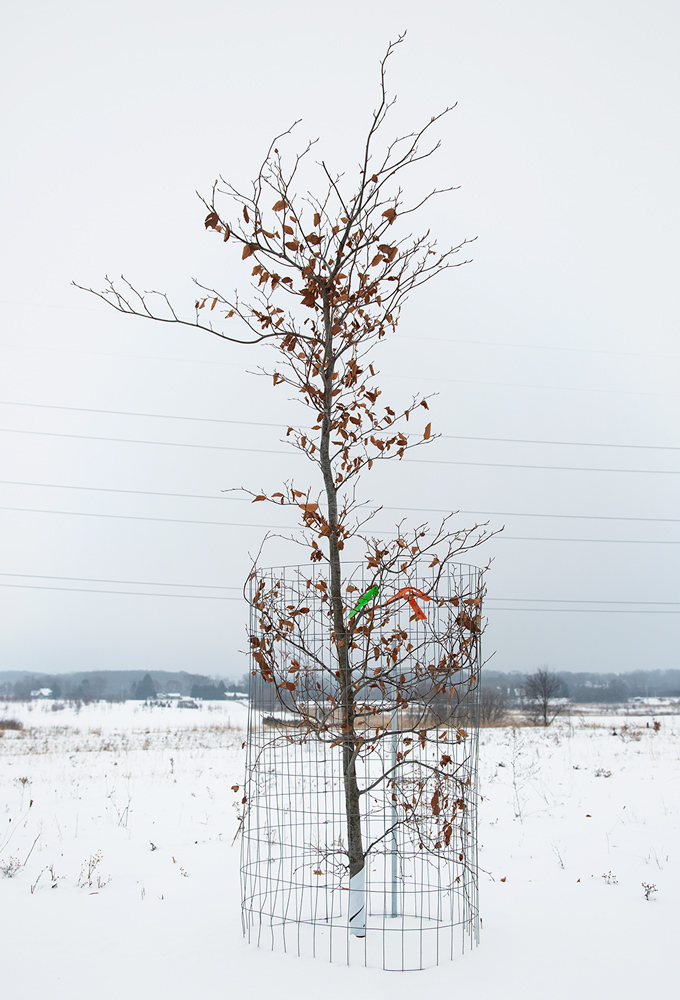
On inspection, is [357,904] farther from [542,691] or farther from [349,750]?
[542,691]

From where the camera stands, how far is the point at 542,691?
22344mm

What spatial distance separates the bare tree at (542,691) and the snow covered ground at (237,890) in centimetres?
1268

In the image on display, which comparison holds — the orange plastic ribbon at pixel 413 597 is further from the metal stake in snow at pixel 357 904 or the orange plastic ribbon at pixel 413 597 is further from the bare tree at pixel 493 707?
the bare tree at pixel 493 707

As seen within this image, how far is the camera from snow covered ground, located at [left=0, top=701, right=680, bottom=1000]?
329 cm

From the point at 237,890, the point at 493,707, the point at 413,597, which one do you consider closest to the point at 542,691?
the point at 493,707

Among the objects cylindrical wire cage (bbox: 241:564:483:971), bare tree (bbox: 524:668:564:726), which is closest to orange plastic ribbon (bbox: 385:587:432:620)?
cylindrical wire cage (bbox: 241:564:483:971)

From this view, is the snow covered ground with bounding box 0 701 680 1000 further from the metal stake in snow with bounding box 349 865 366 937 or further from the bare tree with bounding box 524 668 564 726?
the bare tree with bounding box 524 668 564 726

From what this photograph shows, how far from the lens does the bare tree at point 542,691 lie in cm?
2241

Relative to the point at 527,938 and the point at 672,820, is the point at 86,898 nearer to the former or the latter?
the point at 527,938

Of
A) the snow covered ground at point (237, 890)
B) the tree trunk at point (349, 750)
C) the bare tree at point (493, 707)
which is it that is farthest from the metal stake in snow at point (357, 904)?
the bare tree at point (493, 707)

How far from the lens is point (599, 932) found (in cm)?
396

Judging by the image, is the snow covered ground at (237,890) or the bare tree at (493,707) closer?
the snow covered ground at (237,890)

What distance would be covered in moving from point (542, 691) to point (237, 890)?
62.4 feet

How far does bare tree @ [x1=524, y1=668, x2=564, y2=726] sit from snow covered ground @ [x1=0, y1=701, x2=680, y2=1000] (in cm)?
1268
